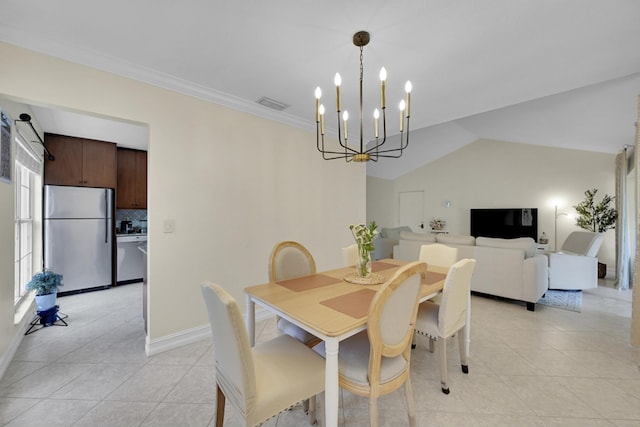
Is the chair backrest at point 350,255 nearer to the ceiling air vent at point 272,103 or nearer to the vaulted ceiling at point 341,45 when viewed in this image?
the vaulted ceiling at point 341,45

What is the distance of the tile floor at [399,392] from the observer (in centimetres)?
155

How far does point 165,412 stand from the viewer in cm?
159

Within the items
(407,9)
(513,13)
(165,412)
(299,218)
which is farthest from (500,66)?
(165,412)

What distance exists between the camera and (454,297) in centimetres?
178

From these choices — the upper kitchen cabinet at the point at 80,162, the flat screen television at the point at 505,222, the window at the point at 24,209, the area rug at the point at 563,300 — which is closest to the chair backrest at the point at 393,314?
the area rug at the point at 563,300

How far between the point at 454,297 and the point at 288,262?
127cm

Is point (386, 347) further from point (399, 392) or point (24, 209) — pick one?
point (24, 209)

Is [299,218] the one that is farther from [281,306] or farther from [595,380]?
[595,380]

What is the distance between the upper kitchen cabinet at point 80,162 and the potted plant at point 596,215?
8.85 metres

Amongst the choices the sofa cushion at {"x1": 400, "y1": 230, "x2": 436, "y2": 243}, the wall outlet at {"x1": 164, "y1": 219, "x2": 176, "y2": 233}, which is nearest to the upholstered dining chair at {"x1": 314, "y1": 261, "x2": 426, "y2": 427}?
the wall outlet at {"x1": 164, "y1": 219, "x2": 176, "y2": 233}

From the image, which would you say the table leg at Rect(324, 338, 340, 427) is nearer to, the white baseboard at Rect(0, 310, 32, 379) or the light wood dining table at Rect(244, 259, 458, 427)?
the light wood dining table at Rect(244, 259, 458, 427)

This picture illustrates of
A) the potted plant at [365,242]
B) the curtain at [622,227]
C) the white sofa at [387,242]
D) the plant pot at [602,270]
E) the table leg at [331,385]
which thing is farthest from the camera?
the white sofa at [387,242]

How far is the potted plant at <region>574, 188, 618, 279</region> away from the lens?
16.1ft

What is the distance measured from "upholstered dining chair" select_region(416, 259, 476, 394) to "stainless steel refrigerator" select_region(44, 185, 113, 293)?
4661mm
